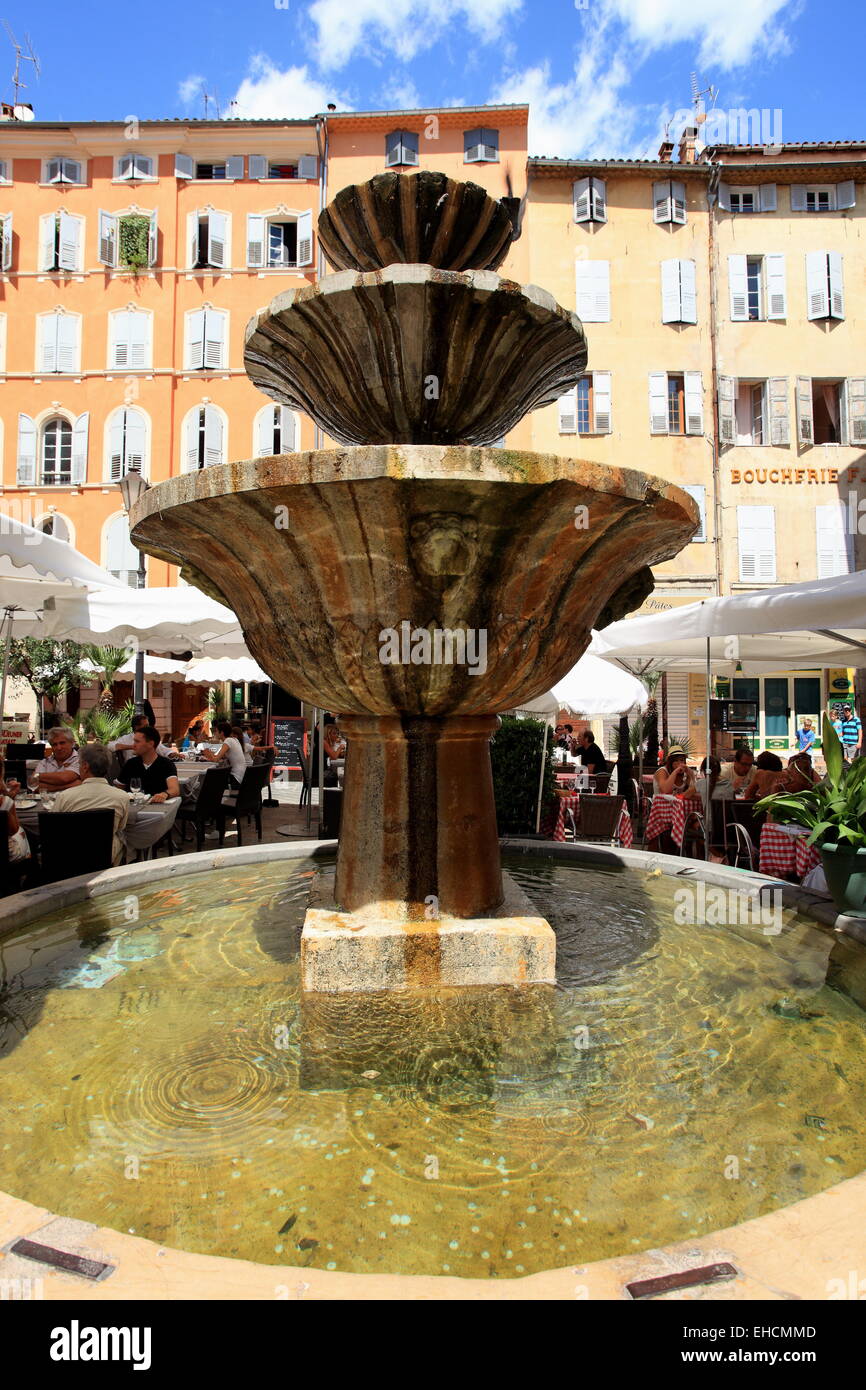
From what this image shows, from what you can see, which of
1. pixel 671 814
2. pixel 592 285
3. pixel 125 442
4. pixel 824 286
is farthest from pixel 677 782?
pixel 824 286

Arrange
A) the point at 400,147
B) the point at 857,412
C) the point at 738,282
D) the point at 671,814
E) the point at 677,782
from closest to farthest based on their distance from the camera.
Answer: the point at 671,814 → the point at 677,782 → the point at 857,412 → the point at 738,282 → the point at 400,147

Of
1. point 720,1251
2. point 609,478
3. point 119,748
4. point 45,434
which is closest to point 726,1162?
point 720,1251

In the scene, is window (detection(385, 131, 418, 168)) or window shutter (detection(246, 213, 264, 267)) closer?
window shutter (detection(246, 213, 264, 267))

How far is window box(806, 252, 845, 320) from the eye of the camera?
23.7 m

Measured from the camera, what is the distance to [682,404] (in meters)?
24.0

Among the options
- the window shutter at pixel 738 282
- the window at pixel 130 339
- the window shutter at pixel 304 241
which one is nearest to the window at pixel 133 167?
the window at pixel 130 339

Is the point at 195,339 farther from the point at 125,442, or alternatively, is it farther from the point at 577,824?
the point at 577,824

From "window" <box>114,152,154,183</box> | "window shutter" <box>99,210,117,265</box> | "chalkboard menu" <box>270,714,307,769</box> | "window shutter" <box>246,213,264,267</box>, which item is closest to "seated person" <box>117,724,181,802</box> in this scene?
"chalkboard menu" <box>270,714,307,769</box>

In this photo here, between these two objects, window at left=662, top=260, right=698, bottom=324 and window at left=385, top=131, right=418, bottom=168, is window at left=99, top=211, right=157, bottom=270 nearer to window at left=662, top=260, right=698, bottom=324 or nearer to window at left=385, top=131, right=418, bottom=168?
window at left=385, top=131, right=418, bottom=168

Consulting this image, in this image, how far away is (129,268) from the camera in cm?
2448

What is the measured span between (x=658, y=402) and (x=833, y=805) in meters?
22.2

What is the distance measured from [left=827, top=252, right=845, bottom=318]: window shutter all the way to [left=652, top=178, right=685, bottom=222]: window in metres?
4.37

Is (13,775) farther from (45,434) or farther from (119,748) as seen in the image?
(45,434)

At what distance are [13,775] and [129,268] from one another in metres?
19.3
